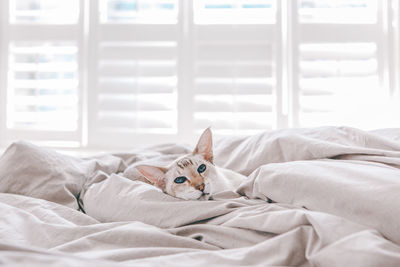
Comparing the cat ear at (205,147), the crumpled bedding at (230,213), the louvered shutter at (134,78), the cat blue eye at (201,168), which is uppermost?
the louvered shutter at (134,78)

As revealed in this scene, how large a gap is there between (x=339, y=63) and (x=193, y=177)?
1.73m

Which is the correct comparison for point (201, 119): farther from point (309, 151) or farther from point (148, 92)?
point (309, 151)

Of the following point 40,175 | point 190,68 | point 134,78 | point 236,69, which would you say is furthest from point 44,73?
point 40,175

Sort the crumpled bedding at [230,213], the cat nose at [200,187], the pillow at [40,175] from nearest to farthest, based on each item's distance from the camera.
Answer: the crumpled bedding at [230,213], the cat nose at [200,187], the pillow at [40,175]

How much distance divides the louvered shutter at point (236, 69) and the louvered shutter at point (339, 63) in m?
0.17

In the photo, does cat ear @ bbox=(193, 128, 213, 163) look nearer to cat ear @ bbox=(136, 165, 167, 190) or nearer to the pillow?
cat ear @ bbox=(136, 165, 167, 190)

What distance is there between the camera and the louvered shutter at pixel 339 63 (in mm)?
2211

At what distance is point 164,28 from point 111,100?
0.56 meters

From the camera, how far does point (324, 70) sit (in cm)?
223

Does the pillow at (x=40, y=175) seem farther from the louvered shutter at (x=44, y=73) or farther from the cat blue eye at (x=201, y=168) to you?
the louvered shutter at (x=44, y=73)

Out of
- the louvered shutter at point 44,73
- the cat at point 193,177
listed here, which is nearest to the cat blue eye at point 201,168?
the cat at point 193,177

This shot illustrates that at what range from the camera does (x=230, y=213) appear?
2.34 ft

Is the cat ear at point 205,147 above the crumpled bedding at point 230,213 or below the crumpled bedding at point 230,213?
above

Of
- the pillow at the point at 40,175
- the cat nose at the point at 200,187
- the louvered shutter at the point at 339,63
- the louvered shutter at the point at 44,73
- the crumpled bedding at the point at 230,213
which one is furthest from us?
the louvered shutter at the point at 44,73
